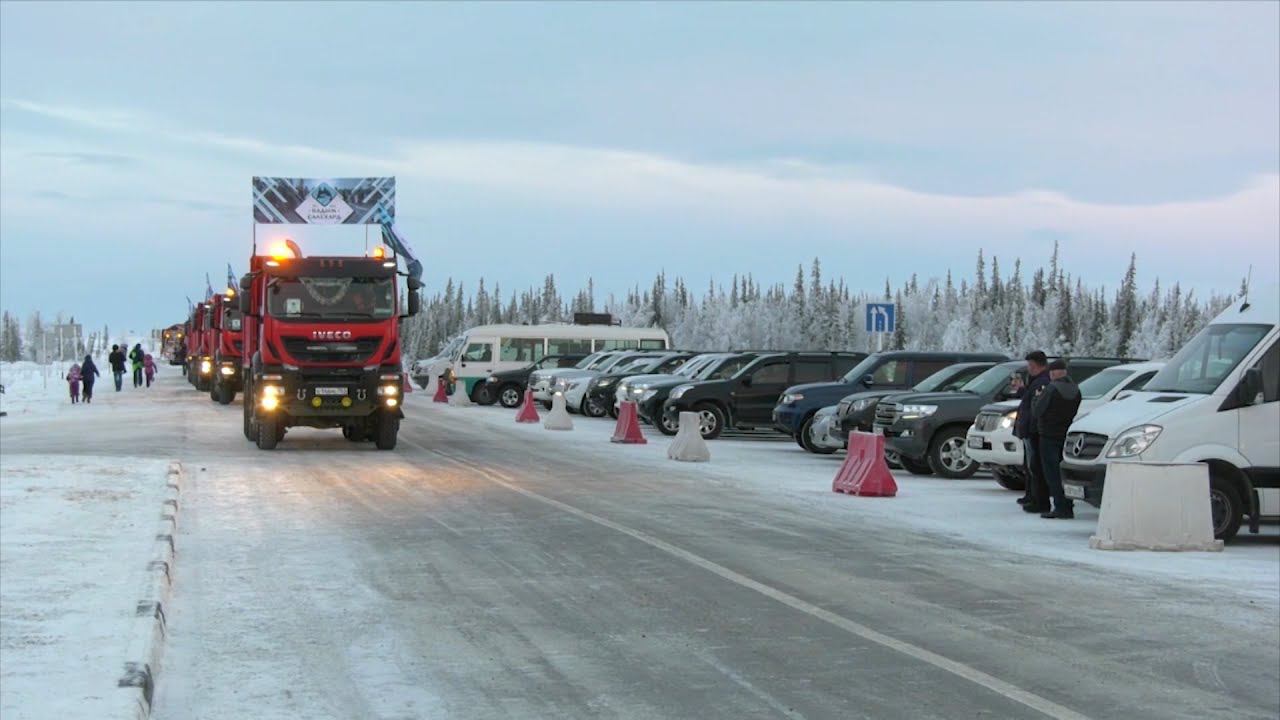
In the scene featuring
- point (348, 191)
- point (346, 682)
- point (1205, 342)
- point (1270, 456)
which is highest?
point (348, 191)

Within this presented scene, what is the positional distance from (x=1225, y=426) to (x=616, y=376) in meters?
24.6

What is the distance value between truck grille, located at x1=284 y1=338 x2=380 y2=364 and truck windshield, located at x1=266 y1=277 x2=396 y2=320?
42cm

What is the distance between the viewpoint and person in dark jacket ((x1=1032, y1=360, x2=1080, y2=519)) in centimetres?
1548

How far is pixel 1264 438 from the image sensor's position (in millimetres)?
13820

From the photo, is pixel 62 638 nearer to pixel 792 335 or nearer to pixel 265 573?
pixel 265 573

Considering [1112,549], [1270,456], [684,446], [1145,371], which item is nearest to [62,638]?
[1112,549]

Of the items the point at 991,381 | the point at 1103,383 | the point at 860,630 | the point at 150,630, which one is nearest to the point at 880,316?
the point at 991,381

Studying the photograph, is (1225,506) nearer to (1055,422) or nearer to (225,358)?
(1055,422)

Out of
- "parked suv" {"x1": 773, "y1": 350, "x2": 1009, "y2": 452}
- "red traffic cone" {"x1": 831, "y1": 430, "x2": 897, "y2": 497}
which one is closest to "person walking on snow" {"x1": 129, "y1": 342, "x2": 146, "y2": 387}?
"parked suv" {"x1": 773, "y1": 350, "x2": 1009, "y2": 452}

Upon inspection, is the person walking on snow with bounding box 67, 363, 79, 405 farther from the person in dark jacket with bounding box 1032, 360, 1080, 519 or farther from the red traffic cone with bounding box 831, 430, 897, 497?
the person in dark jacket with bounding box 1032, 360, 1080, 519

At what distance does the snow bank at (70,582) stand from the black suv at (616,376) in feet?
62.8

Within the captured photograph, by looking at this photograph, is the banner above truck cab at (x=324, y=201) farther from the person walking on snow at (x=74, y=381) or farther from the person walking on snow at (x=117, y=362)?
the person walking on snow at (x=117, y=362)

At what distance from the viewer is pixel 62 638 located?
27.6 feet

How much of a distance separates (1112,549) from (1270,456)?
76.6 inches
